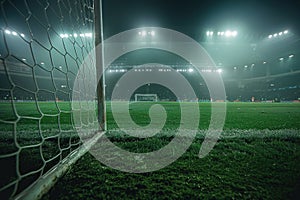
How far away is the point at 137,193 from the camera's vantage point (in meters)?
0.59

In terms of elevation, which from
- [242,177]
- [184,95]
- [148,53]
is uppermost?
[148,53]

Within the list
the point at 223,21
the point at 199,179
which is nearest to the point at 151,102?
the point at 199,179

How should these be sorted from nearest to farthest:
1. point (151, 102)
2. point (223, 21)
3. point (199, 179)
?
point (199, 179) < point (151, 102) < point (223, 21)

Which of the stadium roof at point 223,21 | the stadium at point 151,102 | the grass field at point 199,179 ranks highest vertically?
the stadium roof at point 223,21

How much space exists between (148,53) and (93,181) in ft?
60.5

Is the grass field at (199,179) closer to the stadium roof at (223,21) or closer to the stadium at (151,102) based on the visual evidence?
the stadium at (151,102)

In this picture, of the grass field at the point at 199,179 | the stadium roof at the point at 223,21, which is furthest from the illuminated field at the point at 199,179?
the stadium roof at the point at 223,21

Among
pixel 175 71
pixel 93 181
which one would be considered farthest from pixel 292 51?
pixel 93 181

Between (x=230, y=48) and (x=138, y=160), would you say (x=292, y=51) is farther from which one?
(x=138, y=160)

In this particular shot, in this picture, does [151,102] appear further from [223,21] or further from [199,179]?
[223,21]

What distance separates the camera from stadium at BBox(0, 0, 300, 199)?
0.66 m

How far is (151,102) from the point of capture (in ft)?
29.9

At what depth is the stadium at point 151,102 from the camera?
0.66 m

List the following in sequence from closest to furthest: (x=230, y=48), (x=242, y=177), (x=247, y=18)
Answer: (x=242, y=177), (x=247, y=18), (x=230, y=48)
